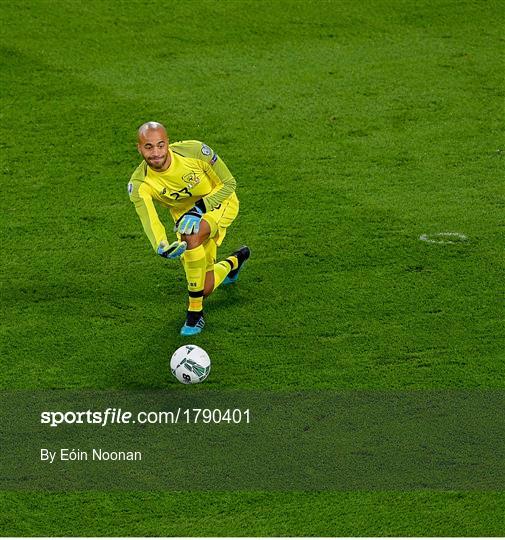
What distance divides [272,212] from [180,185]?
214cm

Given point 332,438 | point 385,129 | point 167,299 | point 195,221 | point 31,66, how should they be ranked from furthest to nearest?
1. point 31,66
2. point 385,129
3. point 167,299
4. point 195,221
5. point 332,438

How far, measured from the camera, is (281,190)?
11.8m

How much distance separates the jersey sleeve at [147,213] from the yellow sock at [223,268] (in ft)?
2.62

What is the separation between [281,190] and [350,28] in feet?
13.6

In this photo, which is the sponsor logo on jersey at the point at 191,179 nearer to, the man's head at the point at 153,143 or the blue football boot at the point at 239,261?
the man's head at the point at 153,143

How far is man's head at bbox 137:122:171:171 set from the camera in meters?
8.97

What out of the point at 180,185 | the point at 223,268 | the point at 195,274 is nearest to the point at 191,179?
the point at 180,185

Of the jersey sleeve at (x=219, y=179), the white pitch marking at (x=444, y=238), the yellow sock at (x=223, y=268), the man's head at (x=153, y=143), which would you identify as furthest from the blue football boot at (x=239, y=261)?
the white pitch marking at (x=444, y=238)

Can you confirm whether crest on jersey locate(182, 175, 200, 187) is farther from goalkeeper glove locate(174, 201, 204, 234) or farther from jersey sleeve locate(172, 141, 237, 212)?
goalkeeper glove locate(174, 201, 204, 234)

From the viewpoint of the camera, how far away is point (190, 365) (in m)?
8.91

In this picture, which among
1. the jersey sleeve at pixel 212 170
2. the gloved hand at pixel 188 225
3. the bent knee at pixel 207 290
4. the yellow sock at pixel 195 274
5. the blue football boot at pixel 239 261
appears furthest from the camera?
the blue football boot at pixel 239 261

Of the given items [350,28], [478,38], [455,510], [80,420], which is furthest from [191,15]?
[455,510]

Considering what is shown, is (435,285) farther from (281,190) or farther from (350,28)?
(350,28)

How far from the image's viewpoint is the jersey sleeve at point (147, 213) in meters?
9.16
